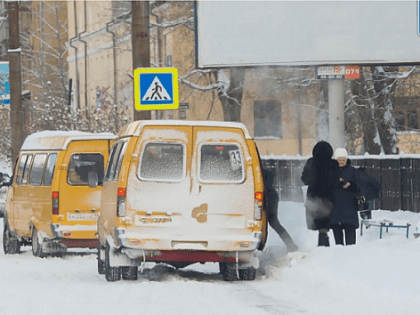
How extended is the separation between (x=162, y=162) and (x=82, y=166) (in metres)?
5.10

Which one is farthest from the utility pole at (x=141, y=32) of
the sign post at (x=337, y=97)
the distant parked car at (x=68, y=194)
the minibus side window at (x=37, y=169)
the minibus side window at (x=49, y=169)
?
the sign post at (x=337, y=97)

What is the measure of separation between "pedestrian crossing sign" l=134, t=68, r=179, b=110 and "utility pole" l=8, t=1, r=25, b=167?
1825 centimetres

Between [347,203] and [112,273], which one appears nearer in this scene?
[112,273]

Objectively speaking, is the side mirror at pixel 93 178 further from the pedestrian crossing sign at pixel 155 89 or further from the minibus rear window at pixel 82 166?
the pedestrian crossing sign at pixel 155 89

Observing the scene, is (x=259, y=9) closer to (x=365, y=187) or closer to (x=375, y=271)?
(x=365, y=187)

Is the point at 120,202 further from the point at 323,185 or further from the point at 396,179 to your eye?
the point at 396,179

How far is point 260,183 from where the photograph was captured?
49.3 feet

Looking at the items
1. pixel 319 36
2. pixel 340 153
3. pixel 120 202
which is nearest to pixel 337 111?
pixel 319 36

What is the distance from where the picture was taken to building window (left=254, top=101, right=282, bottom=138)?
56906 mm

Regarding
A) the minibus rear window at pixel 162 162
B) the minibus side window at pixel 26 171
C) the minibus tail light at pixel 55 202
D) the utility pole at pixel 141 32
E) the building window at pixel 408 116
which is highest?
the utility pole at pixel 141 32

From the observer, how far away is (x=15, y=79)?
40.1m

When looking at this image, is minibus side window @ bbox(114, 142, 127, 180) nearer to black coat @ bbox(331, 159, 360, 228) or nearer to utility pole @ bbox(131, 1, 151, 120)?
black coat @ bbox(331, 159, 360, 228)

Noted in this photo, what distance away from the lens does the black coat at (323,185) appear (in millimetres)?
16703

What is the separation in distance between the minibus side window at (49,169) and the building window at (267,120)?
36.5 metres
